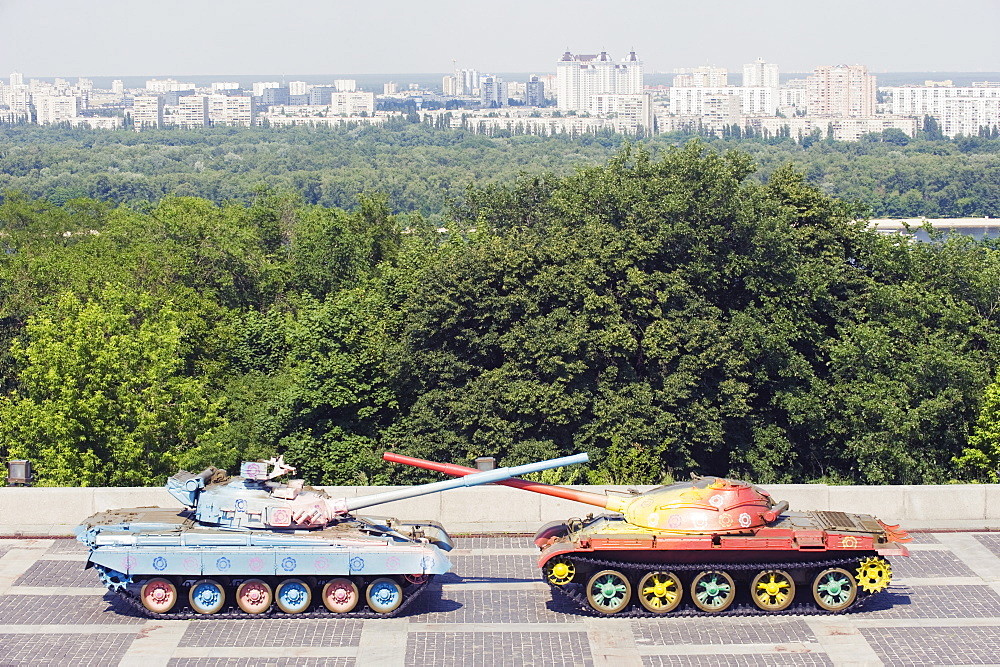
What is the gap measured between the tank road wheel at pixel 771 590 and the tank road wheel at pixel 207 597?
711 cm

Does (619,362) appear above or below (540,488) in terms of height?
below

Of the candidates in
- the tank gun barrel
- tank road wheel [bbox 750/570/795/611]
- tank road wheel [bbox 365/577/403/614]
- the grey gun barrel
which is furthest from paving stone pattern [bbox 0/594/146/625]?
tank road wheel [bbox 750/570/795/611]

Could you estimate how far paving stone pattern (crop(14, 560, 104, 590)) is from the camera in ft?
58.6

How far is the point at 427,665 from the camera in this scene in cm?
1525

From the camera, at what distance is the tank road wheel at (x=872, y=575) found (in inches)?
655

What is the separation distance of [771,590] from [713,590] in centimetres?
78

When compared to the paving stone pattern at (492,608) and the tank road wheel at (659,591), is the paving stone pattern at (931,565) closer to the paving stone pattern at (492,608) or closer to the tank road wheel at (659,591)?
the tank road wheel at (659,591)

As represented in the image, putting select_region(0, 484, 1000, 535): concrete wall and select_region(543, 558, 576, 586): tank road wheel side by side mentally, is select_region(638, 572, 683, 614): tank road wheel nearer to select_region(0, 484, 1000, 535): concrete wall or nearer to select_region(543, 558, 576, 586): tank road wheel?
select_region(543, 558, 576, 586): tank road wheel

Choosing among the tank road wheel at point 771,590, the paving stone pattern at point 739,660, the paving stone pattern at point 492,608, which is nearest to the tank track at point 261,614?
the paving stone pattern at point 492,608

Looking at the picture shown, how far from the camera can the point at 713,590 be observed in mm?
16516

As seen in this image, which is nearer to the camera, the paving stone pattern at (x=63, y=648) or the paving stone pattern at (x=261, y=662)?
the paving stone pattern at (x=261, y=662)

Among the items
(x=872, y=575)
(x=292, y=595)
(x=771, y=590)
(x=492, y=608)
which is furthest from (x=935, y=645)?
(x=292, y=595)

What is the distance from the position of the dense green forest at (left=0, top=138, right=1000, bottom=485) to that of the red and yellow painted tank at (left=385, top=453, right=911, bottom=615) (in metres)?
9.20

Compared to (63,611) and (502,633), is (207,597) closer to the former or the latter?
(63,611)
